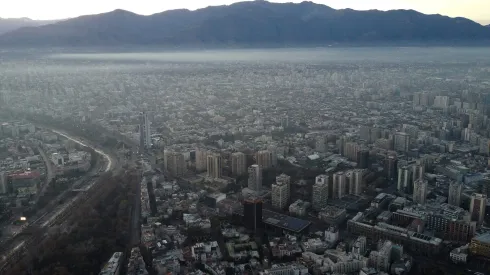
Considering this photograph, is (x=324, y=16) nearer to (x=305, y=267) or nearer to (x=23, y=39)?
(x=23, y=39)

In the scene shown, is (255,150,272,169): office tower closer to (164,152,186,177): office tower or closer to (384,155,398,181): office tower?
(164,152,186,177): office tower

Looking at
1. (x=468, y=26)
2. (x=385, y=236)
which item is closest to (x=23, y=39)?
(x=385, y=236)

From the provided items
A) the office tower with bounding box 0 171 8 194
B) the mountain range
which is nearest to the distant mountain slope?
the mountain range

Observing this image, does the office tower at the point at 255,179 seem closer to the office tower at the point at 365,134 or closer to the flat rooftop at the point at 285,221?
the flat rooftop at the point at 285,221

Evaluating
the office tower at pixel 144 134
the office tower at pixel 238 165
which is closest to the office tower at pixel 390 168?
the office tower at pixel 238 165

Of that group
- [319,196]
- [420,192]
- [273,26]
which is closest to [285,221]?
[319,196]
